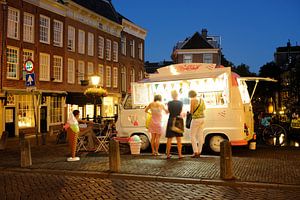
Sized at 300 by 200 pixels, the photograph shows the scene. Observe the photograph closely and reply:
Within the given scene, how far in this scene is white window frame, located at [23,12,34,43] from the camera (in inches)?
992

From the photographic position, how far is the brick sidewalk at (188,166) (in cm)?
873

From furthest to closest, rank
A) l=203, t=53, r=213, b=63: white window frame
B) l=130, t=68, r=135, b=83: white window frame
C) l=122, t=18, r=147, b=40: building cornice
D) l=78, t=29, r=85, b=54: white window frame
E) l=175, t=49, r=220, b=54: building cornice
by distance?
l=203, t=53, r=213, b=63: white window frame < l=175, t=49, r=220, b=54: building cornice < l=130, t=68, r=135, b=83: white window frame < l=122, t=18, r=147, b=40: building cornice < l=78, t=29, r=85, b=54: white window frame

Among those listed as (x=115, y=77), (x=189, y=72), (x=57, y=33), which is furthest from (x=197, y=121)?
(x=115, y=77)

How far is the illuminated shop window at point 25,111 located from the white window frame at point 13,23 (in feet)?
12.5

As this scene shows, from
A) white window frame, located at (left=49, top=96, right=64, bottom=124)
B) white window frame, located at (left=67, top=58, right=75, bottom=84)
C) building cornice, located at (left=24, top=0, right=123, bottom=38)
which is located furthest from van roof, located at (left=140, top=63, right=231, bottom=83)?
white window frame, located at (left=67, top=58, right=75, bottom=84)

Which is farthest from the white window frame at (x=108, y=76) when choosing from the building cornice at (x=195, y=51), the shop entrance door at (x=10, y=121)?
the building cornice at (x=195, y=51)

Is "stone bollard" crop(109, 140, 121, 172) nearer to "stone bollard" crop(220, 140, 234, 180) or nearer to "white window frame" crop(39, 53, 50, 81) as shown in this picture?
"stone bollard" crop(220, 140, 234, 180)

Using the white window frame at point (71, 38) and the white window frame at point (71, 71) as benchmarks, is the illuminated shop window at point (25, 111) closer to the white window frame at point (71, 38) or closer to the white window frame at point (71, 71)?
the white window frame at point (71, 71)

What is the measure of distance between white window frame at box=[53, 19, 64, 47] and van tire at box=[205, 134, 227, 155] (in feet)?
60.6

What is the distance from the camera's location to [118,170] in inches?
373

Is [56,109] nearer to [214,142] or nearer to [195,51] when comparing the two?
[214,142]

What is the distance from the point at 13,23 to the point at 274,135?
56.0 feet

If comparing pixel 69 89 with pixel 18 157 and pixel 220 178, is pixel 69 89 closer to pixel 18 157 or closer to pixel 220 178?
pixel 18 157

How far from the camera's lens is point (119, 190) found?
25.7 feet
